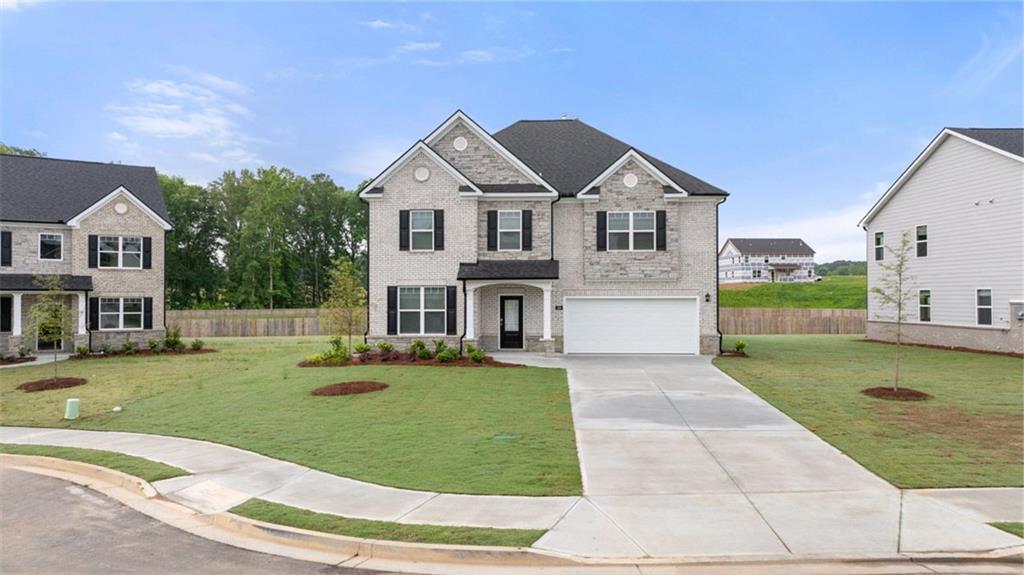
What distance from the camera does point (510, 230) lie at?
915 inches

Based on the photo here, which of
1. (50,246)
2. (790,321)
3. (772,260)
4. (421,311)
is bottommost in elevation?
(790,321)

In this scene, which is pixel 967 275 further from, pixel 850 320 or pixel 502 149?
pixel 502 149

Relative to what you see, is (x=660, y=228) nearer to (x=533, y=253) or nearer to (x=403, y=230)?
(x=533, y=253)

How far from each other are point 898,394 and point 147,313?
30918mm

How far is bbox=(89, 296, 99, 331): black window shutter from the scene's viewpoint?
2738 centimetres

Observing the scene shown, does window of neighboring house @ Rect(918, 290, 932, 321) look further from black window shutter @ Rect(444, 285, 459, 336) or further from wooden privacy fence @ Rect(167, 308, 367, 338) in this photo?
wooden privacy fence @ Rect(167, 308, 367, 338)

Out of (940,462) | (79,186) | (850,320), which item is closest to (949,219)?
(850,320)

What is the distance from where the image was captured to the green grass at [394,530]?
6047 millimetres

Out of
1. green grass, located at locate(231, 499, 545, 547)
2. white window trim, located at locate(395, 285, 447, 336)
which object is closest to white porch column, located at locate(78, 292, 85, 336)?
white window trim, located at locate(395, 285, 447, 336)

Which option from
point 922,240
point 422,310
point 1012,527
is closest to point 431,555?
point 1012,527

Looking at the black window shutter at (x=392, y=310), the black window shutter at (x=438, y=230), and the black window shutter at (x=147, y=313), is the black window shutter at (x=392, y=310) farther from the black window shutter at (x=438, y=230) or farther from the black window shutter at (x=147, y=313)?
the black window shutter at (x=147, y=313)

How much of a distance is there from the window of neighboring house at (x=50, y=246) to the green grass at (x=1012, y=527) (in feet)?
110

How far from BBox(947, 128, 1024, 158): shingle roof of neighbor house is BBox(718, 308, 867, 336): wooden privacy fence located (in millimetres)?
16678

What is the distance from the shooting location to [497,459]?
9.00 meters
